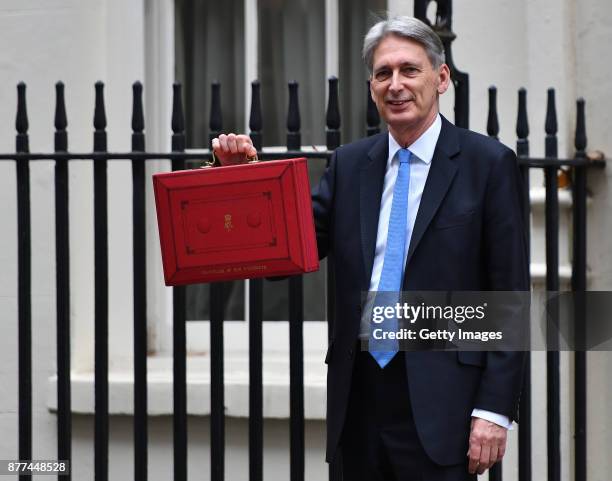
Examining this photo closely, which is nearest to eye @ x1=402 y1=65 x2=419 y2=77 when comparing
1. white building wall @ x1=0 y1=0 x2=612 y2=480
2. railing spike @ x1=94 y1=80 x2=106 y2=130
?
railing spike @ x1=94 y1=80 x2=106 y2=130

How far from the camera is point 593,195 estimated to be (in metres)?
4.55

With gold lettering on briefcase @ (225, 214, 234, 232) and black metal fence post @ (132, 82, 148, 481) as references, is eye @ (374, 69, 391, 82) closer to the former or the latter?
gold lettering on briefcase @ (225, 214, 234, 232)

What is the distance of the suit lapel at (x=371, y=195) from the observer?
2818 millimetres

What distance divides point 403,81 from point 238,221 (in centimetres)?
58

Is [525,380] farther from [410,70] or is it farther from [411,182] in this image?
[410,70]

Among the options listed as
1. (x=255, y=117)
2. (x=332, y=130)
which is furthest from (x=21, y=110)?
(x=332, y=130)

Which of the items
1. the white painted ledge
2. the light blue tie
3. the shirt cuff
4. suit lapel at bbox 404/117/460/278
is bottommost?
the white painted ledge

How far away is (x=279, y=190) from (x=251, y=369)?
3.95 feet

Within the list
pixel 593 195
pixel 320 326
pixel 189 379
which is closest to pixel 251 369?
pixel 189 379

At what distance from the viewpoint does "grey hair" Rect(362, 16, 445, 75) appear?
279 cm

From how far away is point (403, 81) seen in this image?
9.12ft

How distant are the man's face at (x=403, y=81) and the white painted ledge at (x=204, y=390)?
2079 mm

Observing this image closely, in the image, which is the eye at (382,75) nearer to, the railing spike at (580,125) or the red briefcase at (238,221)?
the red briefcase at (238,221)

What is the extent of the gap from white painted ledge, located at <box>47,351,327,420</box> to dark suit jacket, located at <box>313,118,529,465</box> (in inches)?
71.7
